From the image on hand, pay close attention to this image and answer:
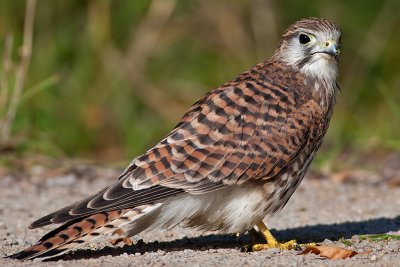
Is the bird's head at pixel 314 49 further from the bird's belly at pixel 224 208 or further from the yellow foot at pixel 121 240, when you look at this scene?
the yellow foot at pixel 121 240

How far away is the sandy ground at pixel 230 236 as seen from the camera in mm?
5398

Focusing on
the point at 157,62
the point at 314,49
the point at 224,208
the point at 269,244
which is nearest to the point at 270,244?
the point at 269,244

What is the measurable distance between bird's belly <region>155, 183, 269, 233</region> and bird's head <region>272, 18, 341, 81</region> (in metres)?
1.09

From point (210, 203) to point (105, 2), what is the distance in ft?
18.9

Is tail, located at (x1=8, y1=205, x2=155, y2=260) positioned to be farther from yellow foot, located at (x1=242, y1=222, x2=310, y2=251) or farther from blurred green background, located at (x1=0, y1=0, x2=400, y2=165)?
blurred green background, located at (x1=0, y1=0, x2=400, y2=165)

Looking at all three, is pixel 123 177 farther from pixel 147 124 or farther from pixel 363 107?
pixel 363 107

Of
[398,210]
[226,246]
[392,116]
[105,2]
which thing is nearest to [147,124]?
[105,2]

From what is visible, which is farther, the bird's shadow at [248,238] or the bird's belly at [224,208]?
the bird's shadow at [248,238]

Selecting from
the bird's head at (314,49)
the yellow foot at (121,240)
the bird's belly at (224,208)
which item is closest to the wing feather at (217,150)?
the bird's belly at (224,208)

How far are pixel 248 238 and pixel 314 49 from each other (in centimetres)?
144

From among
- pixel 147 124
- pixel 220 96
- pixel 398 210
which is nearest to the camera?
pixel 220 96

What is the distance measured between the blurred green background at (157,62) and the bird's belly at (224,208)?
360 centimetres

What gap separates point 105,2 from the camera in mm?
11047

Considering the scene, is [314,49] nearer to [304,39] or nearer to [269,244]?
[304,39]
